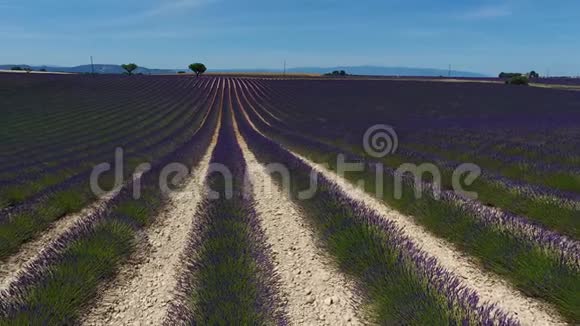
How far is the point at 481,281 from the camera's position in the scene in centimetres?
337

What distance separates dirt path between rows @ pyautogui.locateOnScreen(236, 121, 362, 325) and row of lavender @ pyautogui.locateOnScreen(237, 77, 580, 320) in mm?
1653

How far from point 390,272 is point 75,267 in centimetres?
303

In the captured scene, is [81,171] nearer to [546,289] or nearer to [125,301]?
[125,301]

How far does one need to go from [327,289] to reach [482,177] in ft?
15.1

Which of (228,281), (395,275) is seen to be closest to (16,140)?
(228,281)

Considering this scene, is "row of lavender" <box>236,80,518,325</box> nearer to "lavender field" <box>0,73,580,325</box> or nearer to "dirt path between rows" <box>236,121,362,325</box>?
"lavender field" <box>0,73,580,325</box>

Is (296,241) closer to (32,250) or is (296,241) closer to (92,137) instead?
(32,250)

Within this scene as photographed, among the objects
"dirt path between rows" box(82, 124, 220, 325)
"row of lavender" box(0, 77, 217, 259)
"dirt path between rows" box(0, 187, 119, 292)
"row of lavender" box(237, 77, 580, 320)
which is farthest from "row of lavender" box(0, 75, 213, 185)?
"row of lavender" box(237, 77, 580, 320)

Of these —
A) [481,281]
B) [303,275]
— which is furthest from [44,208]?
[481,281]

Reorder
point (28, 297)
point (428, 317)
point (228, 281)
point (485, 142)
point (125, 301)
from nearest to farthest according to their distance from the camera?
point (428, 317)
point (28, 297)
point (228, 281)
point (125, 301)
point (485, 142)

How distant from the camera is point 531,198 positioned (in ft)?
16.6

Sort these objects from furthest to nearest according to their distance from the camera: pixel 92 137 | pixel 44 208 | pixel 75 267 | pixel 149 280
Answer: pixel 92 137 → pixel 44 208 → pixel 149 280 → pixel 75 267

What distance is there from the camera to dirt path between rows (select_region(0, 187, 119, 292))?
3.54 metres

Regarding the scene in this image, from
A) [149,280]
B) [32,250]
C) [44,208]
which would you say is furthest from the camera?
[44,208]
